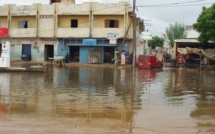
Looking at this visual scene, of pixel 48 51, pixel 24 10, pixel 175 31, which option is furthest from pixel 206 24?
pixel 175 31

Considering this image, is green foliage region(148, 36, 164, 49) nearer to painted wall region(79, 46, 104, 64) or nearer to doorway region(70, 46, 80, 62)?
doorway region(70, 46, 80, 62)

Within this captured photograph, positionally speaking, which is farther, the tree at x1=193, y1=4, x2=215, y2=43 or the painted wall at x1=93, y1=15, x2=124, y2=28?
the painted wall at x1=93, y1=15, x2=124, y2=28

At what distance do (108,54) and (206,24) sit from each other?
13.1 m

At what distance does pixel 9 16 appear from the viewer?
40.6 meters

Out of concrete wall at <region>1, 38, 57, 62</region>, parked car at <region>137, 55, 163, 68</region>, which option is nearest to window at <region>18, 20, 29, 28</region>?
concrete wall at <region>1, 38, 57, 62</region>

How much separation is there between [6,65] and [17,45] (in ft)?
62.5

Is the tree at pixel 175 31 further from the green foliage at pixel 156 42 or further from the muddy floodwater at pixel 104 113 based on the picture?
the muddy floodwater at pixel 104 113

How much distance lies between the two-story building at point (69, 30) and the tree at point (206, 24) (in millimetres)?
7909

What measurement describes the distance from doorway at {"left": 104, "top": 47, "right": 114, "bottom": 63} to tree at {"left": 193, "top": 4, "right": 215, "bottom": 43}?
1109 centimetres

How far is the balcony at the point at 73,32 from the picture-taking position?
37.8m

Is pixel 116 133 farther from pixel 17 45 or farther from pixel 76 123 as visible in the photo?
pixel 17 45

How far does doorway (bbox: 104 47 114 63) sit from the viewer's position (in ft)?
127

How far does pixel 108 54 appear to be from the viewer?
128 feet

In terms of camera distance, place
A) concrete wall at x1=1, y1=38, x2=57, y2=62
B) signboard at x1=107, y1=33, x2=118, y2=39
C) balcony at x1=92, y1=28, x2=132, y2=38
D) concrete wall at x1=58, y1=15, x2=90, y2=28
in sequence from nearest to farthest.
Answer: signboard at x1=107, y1=33, x2=118, y2=39
balcony at x1=92, y1=28, x2=132, y2=38
concrete wall at x1=58, y1=15, x2=90, y2=28
concrete wall at x1=1, y1=38, x2=57, y2=62
